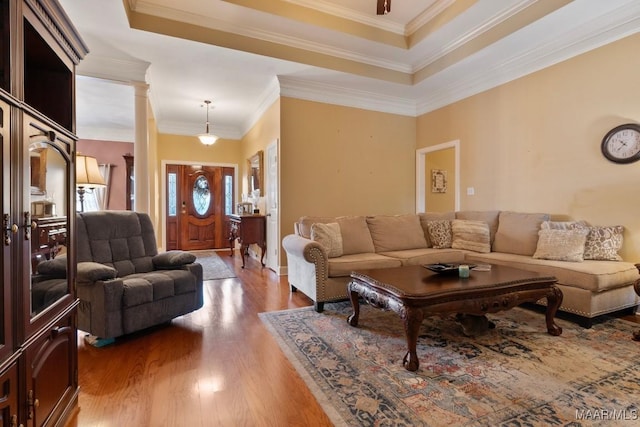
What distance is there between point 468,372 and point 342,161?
3.73 metres

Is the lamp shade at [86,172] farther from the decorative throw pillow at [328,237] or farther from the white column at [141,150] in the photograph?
the decorative throw pillow at [328,237]

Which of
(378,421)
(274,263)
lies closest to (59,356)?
(378,421)

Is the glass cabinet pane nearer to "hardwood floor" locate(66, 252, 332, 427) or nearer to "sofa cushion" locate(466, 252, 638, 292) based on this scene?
"hardwood floor" locate(66, 252, 332, 427)

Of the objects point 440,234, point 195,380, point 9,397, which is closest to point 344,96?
point 440,234

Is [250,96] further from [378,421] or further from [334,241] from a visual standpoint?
[378,421]

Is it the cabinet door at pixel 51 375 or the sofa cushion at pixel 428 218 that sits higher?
the sofa cushion at pixel 428 218

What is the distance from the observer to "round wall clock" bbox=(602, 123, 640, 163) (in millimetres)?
3129

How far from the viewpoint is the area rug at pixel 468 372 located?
163 cm

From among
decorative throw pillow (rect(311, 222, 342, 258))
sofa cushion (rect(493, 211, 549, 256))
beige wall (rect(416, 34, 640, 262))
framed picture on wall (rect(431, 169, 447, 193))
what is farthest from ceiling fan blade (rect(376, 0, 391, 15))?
framed picture on wall (rect(431, 169, 447, 193))

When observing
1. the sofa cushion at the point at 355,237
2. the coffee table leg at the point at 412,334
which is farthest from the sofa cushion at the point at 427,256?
the coffee table leg at the point at 412,334

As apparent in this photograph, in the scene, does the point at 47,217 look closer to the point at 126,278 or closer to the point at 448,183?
the point at 126,278

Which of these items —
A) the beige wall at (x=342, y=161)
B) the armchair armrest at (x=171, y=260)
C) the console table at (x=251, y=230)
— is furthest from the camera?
the console table at (x=251, y=230)

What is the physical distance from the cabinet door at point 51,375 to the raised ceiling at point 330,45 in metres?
2.94

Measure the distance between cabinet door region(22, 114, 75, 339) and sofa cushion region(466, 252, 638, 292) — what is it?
334 centimetres
